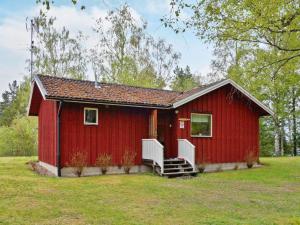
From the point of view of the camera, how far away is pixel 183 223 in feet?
21.9

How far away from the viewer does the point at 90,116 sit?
13.9 metres

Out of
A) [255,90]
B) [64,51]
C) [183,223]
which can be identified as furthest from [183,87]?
[183,223]

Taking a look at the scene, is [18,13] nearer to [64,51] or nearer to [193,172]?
[193,172]

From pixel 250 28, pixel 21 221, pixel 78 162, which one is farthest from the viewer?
pixel 78 162

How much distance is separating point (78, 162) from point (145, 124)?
3581 mm

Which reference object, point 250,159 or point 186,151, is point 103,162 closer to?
point 186,151

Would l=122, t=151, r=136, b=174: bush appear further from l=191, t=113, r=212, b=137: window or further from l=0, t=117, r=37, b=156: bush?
l=0, t=117, r=37, b=156: bush

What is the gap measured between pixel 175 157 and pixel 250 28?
7.00 metres

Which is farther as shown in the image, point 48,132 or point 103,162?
point 48,132

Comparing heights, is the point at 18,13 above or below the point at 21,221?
above

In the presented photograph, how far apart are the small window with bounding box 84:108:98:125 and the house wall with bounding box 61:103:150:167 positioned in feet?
0.45

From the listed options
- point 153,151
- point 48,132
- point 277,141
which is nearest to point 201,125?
point 153,151

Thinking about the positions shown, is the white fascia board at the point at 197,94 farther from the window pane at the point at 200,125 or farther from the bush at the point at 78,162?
the bush at the point at 78,162

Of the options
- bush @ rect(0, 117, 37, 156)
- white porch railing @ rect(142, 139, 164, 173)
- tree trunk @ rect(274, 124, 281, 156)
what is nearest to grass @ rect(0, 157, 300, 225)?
white porch railing @ rect(142, 139, 164, 173)
